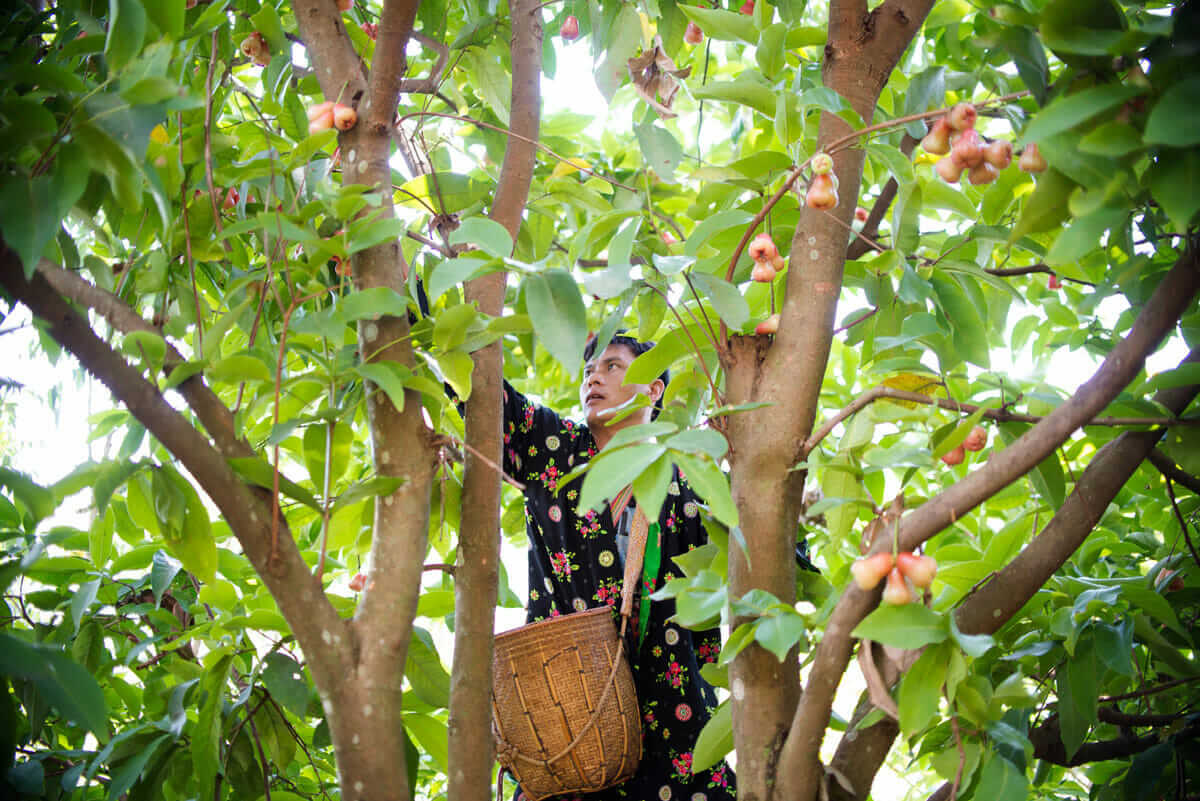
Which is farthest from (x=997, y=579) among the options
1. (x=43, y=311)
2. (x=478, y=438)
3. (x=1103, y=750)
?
(x=43, y=311)

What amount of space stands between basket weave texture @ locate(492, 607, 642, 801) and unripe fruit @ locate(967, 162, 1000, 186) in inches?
34.6

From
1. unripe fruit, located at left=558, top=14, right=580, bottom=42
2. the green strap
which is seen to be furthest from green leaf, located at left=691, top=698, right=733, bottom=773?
unripe fruit, located at left=558, top=14, right=580, bottom=42

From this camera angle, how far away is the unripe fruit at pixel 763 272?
124 cm

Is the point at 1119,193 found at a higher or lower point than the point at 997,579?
higher

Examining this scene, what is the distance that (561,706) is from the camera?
Result: 1515mm

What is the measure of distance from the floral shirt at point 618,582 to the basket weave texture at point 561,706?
20cm

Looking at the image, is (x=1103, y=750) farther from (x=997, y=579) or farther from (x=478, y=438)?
(x=478, y=438)

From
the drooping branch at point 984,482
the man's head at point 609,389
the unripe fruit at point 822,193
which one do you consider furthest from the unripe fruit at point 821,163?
the man's head at point 609,389

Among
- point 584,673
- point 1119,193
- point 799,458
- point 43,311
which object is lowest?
point 584,673

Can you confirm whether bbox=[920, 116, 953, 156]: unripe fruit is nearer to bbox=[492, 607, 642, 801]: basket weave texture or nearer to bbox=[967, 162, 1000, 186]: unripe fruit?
bbox=[967, 162, 1000, 186]: unripe fruit

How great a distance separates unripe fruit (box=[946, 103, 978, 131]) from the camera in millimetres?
1082

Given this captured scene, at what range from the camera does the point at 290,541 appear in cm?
100

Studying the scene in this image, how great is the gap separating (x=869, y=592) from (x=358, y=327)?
25.6 inches

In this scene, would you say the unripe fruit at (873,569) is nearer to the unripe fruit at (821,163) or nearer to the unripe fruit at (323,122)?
the unripe fruit at (821,163)
